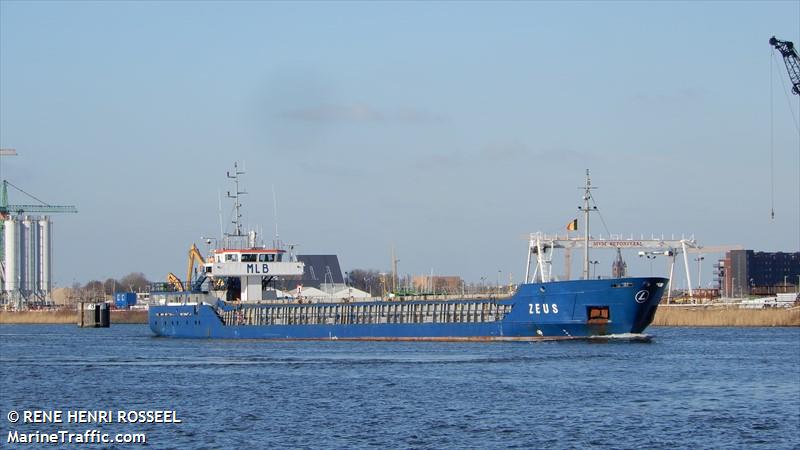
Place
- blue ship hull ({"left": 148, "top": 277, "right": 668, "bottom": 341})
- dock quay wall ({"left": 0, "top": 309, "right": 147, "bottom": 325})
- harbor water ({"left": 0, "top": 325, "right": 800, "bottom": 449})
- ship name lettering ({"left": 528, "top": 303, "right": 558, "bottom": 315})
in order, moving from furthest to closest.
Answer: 1. dock quay wall ({"left": 0, "top": 309, "right": 147, "bottom": 325})
2. ship name lettering ({"left": 528, "top": 303, "right": 558, "bottom": 315})
3. blue ship hull ({"left": 148, "top": 277, "right": 668, "bottom": 341})
4. harbor water ({"left": 0, "top": 325, "right": 800, "bottom": 449})

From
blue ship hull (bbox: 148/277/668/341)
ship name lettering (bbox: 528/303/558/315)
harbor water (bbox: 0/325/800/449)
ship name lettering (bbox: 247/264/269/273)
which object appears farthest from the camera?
ship name lettering (bbox: 247/264/269/273)

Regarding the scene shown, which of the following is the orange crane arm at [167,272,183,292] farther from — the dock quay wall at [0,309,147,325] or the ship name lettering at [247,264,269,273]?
the dock quay wall at [0,309,147,325]

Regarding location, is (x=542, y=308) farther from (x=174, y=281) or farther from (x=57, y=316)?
(x=57, y=316)

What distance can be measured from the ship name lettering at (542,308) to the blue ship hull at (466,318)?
0.04 meters

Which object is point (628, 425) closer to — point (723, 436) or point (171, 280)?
point (723, 436)

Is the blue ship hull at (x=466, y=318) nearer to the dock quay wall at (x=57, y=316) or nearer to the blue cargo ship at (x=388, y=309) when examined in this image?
the blue cargo ship at (x=388, y=309)

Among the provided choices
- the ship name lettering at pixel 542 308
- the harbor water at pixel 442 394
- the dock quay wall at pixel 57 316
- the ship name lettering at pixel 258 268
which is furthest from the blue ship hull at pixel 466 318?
the dock quay wall at pixel 57 316

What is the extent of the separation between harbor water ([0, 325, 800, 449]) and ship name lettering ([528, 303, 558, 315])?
192 cm

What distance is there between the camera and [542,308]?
232 ft

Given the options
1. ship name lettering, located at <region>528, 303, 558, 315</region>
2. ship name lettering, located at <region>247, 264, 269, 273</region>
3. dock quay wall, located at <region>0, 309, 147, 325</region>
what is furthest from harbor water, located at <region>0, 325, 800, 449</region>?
dock quay wall, located at <region>0, 309, 147, 325</region>

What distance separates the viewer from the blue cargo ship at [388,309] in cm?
6900

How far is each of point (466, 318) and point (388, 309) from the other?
6807 mm

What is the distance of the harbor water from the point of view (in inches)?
1423

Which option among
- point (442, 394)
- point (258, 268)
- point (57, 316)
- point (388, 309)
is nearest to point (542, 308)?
point (388, 309)
